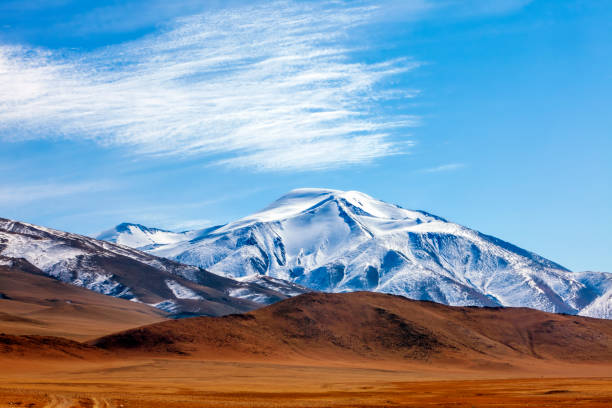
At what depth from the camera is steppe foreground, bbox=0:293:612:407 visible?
7219cm

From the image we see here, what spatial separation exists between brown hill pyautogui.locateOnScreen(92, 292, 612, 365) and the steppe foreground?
0.37 m

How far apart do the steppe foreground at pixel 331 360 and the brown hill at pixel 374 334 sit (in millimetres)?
372

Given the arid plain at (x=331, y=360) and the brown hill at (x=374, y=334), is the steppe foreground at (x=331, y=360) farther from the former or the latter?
the brown hill at (x=374, y=334)

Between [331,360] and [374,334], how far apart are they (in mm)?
17376

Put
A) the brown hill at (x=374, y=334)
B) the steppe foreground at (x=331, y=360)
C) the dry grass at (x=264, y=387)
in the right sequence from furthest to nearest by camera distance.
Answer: the brown hill at (x=374, y=334)
the steppe foreground at (x=331, y=360)
the dry grass at (x=264, y=387)

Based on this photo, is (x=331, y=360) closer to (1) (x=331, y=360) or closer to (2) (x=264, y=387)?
(1) (x=331, y=360)

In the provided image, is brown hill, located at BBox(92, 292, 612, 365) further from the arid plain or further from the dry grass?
the dry grass

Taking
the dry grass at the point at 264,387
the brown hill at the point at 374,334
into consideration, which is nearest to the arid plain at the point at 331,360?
the dry grass at the point at 264,387

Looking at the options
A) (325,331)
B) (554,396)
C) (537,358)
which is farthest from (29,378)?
(537,358)

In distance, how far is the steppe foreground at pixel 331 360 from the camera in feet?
237

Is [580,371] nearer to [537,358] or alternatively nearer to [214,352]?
[537,358]

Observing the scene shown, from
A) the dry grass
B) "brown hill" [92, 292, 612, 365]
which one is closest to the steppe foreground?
the dry grass

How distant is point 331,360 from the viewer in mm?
145125

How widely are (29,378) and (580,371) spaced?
94.4 m
